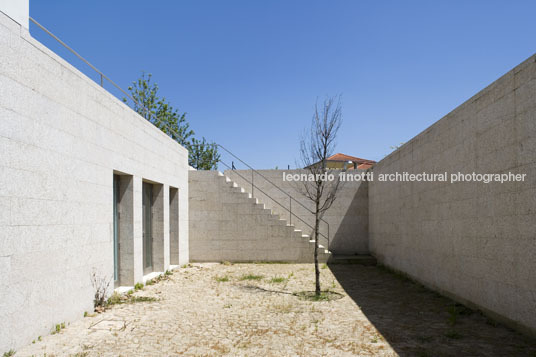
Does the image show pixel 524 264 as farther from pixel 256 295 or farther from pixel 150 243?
pixel 150 243

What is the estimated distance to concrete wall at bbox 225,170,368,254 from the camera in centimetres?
1300

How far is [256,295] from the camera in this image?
24.2 ft

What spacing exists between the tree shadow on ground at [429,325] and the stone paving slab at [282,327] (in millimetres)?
11

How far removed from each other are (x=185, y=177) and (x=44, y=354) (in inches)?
311

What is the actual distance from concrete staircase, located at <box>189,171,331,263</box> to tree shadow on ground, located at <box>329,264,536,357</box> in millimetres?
4014

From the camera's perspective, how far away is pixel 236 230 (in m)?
12.1

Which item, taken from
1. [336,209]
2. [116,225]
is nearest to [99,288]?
[116,225]

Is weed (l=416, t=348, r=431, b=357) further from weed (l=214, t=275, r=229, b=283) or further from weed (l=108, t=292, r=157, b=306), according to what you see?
weed (l=214, t=275, r=229, b=283)

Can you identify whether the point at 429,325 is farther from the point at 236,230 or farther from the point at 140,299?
the point at 236,230

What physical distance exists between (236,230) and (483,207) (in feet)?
25.6

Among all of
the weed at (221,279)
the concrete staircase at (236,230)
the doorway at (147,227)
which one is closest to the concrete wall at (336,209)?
the concrete staircase at (236,230)

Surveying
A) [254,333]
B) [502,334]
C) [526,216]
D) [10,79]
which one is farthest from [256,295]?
[10,79]

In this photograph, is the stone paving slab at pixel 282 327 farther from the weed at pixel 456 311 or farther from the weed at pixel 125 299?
the weed at pixel 125 299

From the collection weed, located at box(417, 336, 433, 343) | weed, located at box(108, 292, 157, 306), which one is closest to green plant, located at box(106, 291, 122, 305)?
A: weed, located at box(108, 292, 157, 306)
